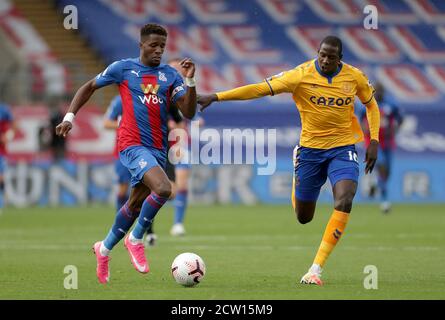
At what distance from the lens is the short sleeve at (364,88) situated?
996 centimetres

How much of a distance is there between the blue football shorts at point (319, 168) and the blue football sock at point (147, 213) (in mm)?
1528

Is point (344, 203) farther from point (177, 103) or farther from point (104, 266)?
point (104, 266)

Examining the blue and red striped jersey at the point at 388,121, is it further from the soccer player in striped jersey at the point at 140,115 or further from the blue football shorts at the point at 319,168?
the soccer player in striped jersey at the point at 140,115

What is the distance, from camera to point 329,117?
1004 centimetres

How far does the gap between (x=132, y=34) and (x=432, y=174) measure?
1006 centimetres

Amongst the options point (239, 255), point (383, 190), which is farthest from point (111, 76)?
point (383, 190)

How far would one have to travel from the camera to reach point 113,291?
8727mm

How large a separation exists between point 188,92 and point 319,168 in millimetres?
1748

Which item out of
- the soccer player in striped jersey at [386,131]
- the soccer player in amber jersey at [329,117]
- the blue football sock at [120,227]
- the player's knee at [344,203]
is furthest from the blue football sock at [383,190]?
the blue football sock at [120,227]

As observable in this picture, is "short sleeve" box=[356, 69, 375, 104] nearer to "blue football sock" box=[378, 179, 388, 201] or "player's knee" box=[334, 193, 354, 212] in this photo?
"player's knee" box=[334, 193, 354, 212]

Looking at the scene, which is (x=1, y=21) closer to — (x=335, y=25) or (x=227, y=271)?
(x=335, y=25)

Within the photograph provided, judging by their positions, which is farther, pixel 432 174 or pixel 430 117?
pixel 430 117

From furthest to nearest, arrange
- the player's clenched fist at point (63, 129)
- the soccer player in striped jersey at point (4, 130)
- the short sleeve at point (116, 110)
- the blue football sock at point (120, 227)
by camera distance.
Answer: the soccer player in striped jersey at point (4, 130)
the short sleeve at point (116, 110)
the blue football sock at point (120, 227)
the player's clenched fist at point (63, 129)
